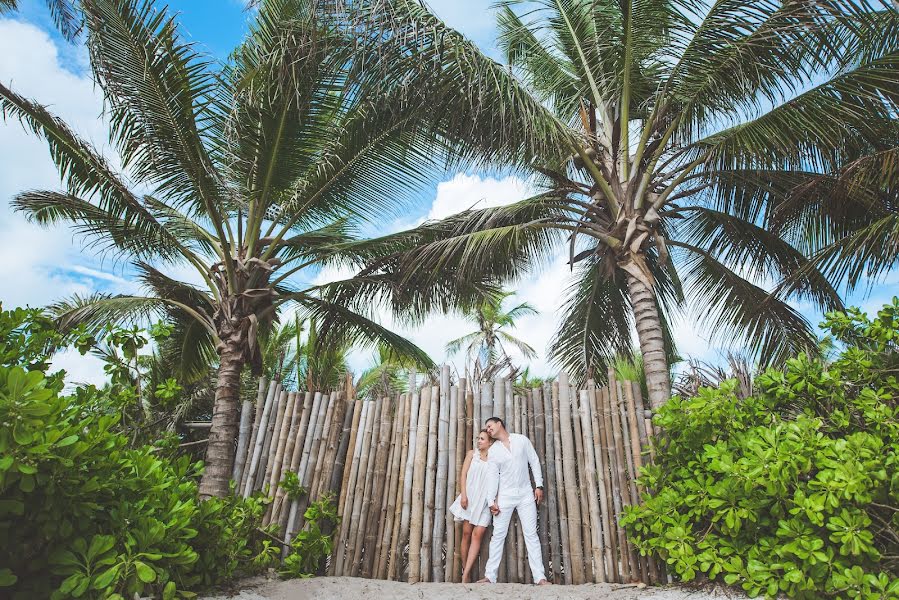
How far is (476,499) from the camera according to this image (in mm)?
4926

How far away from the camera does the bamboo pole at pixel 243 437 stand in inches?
240

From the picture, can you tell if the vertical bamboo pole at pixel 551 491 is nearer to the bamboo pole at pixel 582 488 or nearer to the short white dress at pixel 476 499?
the bamboo pole at pixel 582 488

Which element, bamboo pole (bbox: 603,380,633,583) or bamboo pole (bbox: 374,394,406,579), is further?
bamboo pole (bbox: 374,394,406,579)

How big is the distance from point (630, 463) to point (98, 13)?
6.55m

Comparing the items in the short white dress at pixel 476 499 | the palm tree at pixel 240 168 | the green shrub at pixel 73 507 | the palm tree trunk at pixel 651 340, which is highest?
the palm tree at pixel 240 168

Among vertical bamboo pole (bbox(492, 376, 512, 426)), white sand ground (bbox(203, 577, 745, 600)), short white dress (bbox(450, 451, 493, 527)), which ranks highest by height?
vertical bamboo pole (bbox(492, 376, 512, 426))

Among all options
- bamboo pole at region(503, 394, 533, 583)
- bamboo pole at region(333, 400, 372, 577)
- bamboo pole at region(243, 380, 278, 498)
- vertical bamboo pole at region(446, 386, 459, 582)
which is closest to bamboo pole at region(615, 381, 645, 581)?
bamboo pole at region(503, 394, 533, 583)

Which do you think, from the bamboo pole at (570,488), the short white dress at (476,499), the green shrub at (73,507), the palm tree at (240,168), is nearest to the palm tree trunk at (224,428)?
the palm tree at (240,168)

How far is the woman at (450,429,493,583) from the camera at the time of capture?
4.85m

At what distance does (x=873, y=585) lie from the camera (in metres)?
3.17

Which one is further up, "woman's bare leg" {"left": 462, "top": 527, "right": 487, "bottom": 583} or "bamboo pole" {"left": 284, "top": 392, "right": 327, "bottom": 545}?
"bamboo pole" {"left": 284, "top": 392, "right": 327, "bottom": 545}

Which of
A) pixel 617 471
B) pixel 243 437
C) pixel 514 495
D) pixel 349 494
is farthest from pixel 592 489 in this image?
pixel 243 437

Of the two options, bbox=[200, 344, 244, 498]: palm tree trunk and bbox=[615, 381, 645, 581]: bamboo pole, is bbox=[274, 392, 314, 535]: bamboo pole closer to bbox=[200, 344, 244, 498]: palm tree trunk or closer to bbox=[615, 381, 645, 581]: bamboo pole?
bbox=[200, 344, 244, 498]: palm tree trunk

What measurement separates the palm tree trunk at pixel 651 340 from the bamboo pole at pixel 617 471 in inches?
18.0
